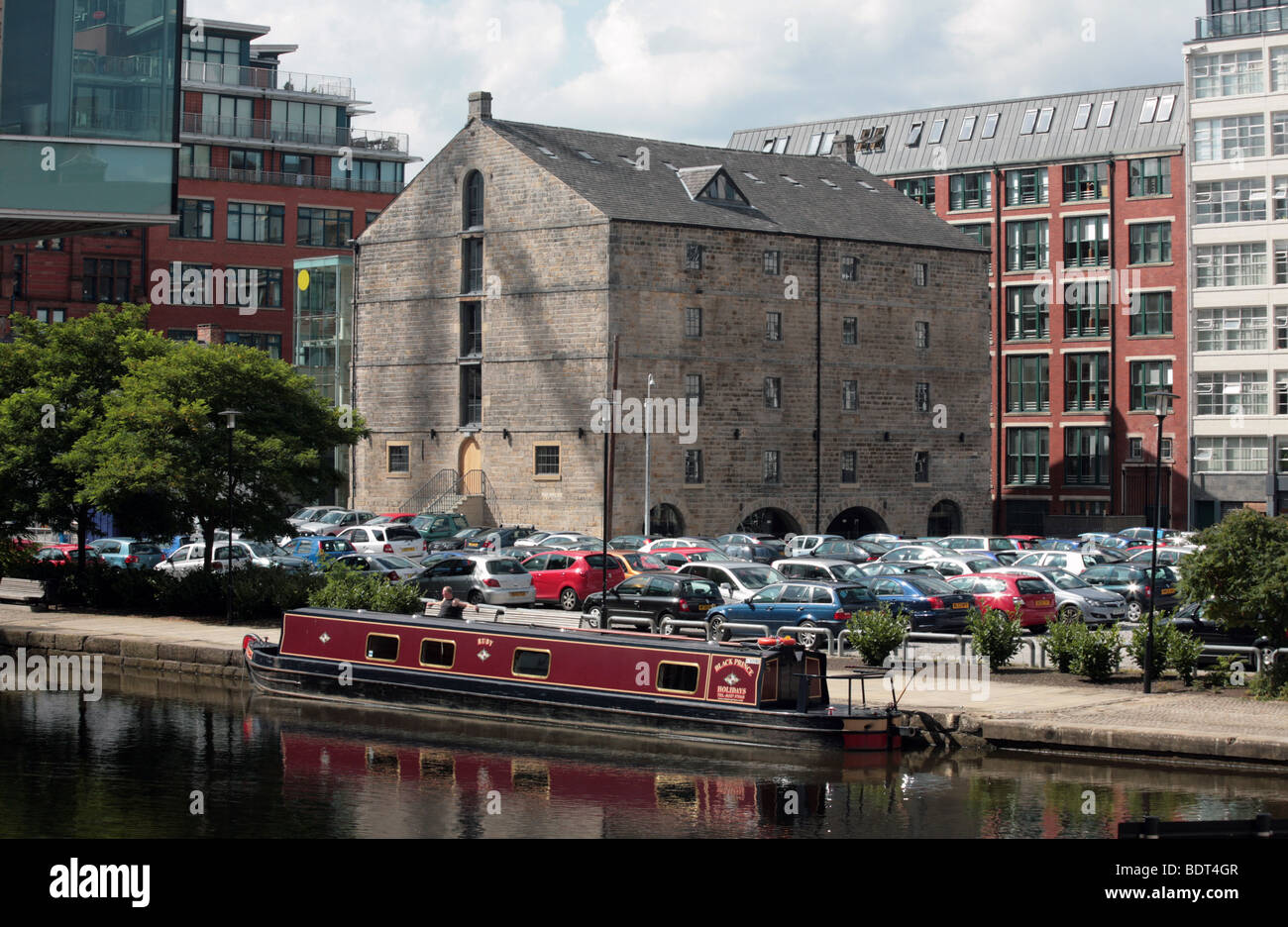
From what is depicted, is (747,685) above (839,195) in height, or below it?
below

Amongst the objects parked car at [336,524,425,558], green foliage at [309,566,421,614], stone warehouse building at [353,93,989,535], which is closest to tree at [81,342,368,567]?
green foliage at [309,566,421,614]

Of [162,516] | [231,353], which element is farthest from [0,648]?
[231,353]

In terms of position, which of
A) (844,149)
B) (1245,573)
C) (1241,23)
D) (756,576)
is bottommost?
(756,576)

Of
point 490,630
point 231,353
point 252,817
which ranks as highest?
point 231,353

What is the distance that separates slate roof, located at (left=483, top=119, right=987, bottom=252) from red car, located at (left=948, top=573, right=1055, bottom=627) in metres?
26.7

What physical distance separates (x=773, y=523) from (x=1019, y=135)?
28858 millimetres

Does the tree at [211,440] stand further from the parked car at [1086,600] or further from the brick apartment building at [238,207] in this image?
the brick apartment building at [238,207]

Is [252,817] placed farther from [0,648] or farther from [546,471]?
[546,471]

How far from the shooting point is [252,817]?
2169 cm

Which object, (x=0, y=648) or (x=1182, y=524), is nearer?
(x=0, y=648)

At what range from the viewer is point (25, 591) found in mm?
47875

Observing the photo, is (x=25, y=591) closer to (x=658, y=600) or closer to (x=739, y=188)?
(x=658, y=600)

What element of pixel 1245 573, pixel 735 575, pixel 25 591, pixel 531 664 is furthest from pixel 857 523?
pixel 1245 573
